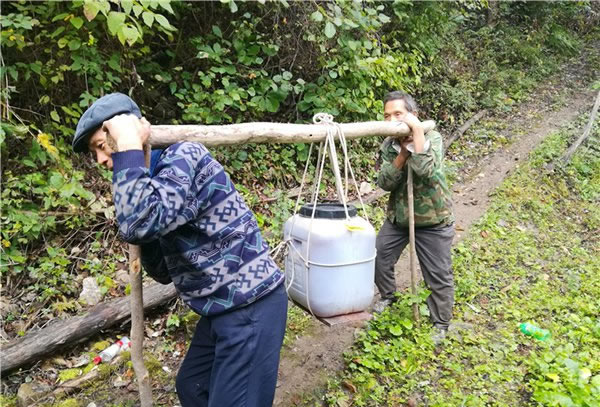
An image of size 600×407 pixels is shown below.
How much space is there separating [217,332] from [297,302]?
2.83 feet

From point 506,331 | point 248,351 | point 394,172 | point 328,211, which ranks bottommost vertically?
point 506,331

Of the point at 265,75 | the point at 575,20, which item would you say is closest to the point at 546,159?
the point at 265,75

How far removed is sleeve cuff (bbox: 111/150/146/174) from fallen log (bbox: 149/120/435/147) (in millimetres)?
247

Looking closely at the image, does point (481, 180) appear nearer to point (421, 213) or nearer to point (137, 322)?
point (421, 213)

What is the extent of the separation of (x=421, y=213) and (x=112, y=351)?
265cm

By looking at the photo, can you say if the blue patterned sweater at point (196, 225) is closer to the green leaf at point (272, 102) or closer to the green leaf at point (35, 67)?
the green leaf at point (35, 67)

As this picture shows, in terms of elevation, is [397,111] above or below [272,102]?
above

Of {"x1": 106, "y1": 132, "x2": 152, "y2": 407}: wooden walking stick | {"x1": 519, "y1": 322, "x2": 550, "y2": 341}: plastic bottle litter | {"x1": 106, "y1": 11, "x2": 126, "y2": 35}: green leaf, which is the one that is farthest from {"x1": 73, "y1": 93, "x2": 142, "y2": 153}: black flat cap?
{"x1": 519, "y1": 322, "x2": 550, "y2": 341}: plastic bottle litter

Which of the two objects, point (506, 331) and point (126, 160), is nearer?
point (126, 160)

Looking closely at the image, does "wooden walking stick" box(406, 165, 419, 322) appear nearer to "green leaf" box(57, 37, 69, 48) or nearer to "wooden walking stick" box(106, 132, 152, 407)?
"wooden walking stick" box(106, 132, 152, 407)

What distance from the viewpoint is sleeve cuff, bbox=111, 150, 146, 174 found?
1.62 meters

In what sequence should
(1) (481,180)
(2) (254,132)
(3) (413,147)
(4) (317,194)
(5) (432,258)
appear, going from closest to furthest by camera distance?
(2) (254,132) < (4) (317,194) < (3) (413,147) < (5) (432,258) < (1) (481,180)

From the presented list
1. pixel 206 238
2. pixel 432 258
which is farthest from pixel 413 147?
pixel 206 238

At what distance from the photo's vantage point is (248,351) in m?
1.92
